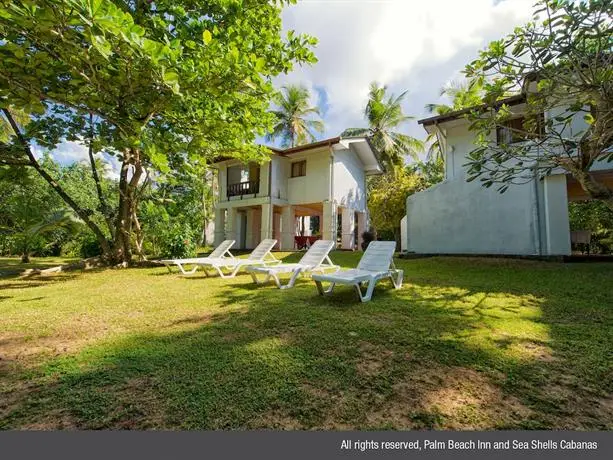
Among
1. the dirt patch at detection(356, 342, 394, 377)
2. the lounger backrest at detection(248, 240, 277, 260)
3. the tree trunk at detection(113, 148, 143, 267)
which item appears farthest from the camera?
the lounger backrest at detection(248, 240, 277, 260)

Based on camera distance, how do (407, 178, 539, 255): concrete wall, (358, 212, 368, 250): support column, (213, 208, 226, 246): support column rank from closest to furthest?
(407, 178, 539, 255): concrete wall < (213, 208, 226, 246): support column < (358, 212, 368, 250): support column

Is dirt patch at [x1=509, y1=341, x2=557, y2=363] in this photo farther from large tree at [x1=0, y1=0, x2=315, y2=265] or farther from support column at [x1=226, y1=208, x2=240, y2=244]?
support column at [x1=226, y1=208, x2=240, y2=244]

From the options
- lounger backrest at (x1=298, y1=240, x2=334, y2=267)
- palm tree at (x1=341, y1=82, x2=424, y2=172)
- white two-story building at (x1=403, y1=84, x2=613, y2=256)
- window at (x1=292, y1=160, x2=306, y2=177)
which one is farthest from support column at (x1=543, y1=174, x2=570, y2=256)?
palm tree at (x1=341, y1=82, x2=424, y2=172)

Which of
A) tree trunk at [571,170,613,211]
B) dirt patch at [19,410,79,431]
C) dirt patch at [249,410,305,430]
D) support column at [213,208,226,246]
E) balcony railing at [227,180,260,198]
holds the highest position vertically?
balcony railing at [227,180,260,198]

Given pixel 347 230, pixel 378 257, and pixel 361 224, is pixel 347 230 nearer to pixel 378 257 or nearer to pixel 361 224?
pixel 361 224

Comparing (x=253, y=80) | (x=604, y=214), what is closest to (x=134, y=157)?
(x=253, y=80)

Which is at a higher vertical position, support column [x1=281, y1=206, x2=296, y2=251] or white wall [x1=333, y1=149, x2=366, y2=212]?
white wall [x1=333, y1=149, x2=366, y2=212]

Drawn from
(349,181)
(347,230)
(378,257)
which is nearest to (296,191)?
(349,181)

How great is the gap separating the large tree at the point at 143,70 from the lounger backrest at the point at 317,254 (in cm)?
342

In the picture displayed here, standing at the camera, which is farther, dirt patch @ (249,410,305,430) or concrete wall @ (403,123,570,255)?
concrete wall @ (403,123,570,255)

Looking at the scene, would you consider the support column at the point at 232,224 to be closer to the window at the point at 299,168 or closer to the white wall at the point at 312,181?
the white wall at the point at 312,181

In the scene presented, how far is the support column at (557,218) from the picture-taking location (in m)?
10.0

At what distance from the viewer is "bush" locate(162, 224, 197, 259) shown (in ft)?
41.4

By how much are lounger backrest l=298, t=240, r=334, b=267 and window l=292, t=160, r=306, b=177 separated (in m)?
11.9
